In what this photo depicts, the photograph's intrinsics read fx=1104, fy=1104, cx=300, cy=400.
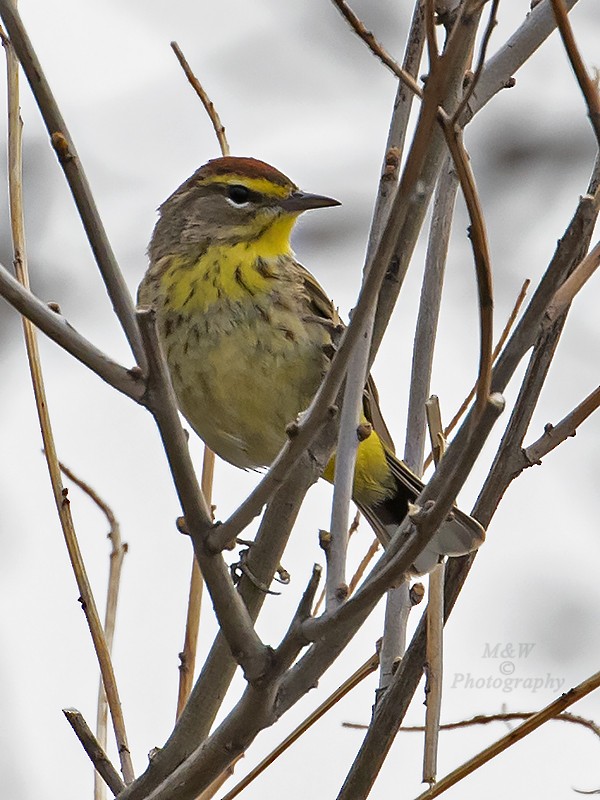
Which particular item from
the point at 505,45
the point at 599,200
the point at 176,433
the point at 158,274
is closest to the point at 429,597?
the point at 176,433

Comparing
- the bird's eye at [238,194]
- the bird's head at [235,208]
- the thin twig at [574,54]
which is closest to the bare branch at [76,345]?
the thin twig at [574,54]

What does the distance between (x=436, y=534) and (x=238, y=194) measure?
247cm

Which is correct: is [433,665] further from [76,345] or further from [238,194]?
[238,194]

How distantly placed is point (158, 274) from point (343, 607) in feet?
7.95

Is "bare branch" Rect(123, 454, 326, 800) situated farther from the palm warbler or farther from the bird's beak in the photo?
the bird's beak

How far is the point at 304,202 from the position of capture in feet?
14.2

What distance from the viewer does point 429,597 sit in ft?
8.09

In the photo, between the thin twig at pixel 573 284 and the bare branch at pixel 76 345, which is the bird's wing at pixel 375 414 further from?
the bare branch at pixel 76 345

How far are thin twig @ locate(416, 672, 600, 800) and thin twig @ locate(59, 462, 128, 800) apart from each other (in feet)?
2.86

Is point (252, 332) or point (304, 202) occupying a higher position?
point (304, 202)

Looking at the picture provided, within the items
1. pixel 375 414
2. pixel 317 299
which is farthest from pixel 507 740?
pixel 317 299

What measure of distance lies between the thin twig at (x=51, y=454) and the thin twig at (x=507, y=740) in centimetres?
77

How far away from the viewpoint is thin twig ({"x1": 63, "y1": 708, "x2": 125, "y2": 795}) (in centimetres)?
246

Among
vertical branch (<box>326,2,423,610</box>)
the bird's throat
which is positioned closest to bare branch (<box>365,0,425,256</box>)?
vertical branch (<box>326,2,423,610</box>)
